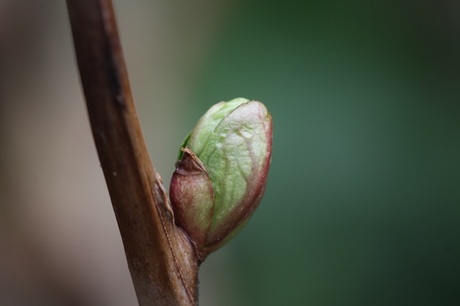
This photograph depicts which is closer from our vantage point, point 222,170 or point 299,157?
point 222,170

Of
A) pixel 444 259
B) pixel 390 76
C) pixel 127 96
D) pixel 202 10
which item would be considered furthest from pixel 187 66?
pixel 127 96

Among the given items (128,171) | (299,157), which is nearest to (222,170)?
(128,171)

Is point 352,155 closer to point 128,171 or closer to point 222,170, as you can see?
point 222,170

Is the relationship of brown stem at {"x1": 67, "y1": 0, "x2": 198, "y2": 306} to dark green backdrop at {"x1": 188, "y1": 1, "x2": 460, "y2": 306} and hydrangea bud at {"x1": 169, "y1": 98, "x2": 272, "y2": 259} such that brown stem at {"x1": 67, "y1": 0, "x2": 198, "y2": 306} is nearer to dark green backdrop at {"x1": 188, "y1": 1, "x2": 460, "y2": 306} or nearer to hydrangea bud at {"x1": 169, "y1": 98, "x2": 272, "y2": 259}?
hydrangea bud at {"x1": 169, "y1": 98, "x2": 272, "y2": 259}

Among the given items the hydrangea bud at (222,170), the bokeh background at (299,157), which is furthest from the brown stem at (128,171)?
the bokeh background at (299,157)

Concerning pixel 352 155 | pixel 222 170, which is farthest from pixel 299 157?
pixel 222 170

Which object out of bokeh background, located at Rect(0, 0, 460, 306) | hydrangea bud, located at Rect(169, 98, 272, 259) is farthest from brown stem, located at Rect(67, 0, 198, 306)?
bokeh background, located at Rect(0, 0, 460, 306)

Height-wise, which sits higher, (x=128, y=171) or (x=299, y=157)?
(x=128, y=171)
